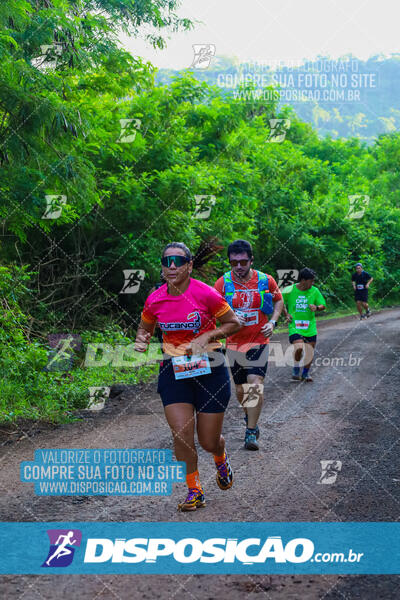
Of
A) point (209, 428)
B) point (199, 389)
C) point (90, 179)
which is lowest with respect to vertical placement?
point (209, 428)

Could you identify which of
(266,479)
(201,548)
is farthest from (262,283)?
(201,548)

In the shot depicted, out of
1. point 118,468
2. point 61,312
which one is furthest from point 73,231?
point 118,468

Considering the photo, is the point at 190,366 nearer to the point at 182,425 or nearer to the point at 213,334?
the point at 213,334

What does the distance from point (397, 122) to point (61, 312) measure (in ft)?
555
